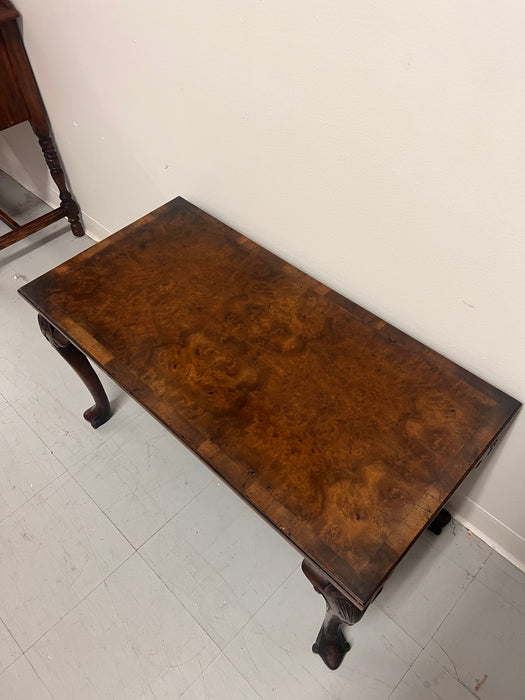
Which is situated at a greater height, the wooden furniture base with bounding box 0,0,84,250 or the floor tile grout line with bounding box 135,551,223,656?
the wooden furniture base with bounding box 0,0,84,250

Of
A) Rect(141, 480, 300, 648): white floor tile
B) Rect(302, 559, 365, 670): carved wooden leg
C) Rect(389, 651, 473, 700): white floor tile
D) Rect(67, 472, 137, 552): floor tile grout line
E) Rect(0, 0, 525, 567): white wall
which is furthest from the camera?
Rect(67, 472, 137, 552): floor tile grout line

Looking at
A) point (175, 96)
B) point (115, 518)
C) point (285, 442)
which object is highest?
point (175, 96)

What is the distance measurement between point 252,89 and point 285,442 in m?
0.70

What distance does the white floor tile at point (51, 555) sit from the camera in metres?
1.22

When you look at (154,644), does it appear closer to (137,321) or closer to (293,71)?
(137,321)

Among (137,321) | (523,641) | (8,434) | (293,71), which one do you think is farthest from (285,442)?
(8,434)

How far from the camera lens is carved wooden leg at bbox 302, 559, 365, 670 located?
84 cm

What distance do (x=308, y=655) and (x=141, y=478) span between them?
0.61 meters

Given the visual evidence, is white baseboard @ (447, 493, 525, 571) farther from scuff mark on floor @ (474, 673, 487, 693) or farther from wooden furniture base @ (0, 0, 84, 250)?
wooden furniture base @ (0, 0, 84, 250)

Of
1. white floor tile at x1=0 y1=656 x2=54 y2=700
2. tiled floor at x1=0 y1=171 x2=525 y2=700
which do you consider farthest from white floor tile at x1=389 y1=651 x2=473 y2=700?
white floor tile at x1=0 y1=656 x2=54 y2=700

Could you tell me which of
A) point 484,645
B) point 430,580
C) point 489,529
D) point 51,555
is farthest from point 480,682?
point 51,555

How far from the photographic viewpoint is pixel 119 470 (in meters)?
1.43

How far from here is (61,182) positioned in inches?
73.8

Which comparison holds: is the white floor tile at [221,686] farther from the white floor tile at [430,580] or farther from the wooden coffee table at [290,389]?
the white floor tile at [430,580]
